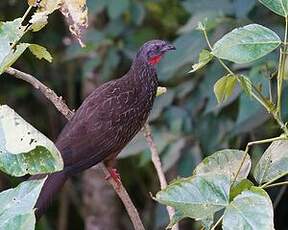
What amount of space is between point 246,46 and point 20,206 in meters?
0.40

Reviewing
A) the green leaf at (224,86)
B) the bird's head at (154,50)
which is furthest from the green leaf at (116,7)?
the green leaf at (224,86)

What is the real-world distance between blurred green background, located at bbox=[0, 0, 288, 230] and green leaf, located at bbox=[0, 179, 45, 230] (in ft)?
3.86

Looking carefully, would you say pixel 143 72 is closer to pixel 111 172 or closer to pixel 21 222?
pixel 111 172

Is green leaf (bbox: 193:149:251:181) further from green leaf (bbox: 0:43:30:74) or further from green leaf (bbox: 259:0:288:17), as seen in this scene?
green leaf (bbox: 0:43:30:74)

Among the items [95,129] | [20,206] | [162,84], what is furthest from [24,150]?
[162,84]

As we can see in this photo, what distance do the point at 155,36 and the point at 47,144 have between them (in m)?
2.67

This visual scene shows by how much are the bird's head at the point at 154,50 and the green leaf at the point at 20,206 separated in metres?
1.16

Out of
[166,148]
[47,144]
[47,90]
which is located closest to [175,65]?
[166,148]

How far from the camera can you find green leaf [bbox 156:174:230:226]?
1.02 metres

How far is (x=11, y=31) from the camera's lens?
3.43 feet

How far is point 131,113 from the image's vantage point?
1861 mm

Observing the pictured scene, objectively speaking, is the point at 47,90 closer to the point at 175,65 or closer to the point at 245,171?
the point at 245,171

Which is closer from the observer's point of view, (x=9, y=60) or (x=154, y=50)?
(x=9, y=60)

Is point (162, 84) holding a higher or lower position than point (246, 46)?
lower
